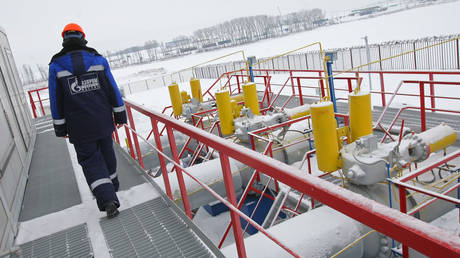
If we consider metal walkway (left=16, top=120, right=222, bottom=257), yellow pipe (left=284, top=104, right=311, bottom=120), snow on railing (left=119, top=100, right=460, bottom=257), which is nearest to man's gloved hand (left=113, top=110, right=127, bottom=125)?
metal walkway (left=16, top=120, right=222, bottom=257)

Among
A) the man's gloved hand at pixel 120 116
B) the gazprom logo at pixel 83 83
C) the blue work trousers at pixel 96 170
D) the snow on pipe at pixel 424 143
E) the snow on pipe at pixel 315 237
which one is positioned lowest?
the snow on pipe at pixel 315 237

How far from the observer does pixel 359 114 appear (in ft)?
18.0

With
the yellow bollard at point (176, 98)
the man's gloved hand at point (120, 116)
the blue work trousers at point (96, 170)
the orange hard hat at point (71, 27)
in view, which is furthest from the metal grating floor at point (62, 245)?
the yellow bollard at point (176, 98)

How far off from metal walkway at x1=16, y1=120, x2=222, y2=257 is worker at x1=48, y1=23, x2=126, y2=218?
25 centimetres

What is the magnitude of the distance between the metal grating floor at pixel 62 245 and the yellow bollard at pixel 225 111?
544cm

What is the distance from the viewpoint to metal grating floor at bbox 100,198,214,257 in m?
2.80

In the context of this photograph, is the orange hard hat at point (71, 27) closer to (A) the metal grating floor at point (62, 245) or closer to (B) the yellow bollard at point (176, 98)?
(A) the metal grating floor at point (62, 245)

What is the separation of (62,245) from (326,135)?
3617 mm

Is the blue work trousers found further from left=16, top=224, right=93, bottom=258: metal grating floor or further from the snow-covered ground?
the snow-covered ground

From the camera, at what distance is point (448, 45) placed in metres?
20.6

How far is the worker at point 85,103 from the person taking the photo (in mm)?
3084

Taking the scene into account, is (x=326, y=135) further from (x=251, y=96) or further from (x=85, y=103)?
(x=251, y=96)

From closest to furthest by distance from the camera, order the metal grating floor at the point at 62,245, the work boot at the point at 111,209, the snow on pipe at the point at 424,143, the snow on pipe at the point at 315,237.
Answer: the metal grating floor at the point at 62,245
the work boot at the point at 111,209
the snow on pipe at the point at 315,237
the snow on pipe at the point at 424,143

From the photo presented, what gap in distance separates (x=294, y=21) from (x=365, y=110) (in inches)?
4415
